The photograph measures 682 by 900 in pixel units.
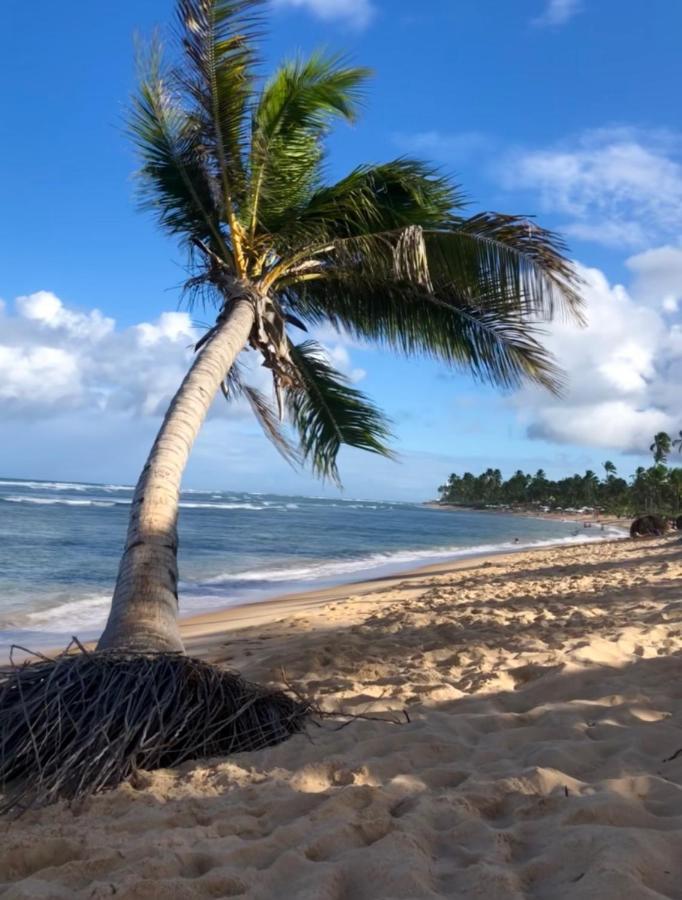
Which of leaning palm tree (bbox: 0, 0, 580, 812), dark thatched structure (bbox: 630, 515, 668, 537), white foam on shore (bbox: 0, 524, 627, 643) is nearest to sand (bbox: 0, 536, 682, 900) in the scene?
leaning palm tree (bbox: 0, 0, 580, 812)

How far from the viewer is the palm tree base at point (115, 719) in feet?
9.82

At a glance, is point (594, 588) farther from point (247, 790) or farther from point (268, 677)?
point (247, 790)

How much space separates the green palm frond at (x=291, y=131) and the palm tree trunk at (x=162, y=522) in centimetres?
162

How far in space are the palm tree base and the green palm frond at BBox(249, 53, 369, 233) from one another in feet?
17.3

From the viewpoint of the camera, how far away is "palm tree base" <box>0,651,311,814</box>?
299 cm

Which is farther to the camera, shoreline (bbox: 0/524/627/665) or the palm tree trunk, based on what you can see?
shoreline (bbox: 0/524/627/665)

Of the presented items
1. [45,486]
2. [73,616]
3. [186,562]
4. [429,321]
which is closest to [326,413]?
[429,321]

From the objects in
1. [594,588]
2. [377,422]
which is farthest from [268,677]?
[594,588]

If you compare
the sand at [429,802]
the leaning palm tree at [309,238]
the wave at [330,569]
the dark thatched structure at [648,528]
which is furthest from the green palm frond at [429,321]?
the dark thatched structure at [648,528]

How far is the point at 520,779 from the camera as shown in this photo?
9.05ft

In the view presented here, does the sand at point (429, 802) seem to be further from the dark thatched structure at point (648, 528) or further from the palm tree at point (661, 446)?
the palm tree at point (661, 446)

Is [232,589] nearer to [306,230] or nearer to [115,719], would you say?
[306,230]

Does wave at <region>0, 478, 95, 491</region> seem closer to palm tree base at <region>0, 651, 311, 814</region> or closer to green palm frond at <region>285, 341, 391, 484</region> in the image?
green palm frond at <region>285, 341, 391, 484</region>

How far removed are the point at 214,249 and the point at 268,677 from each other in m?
4.84
